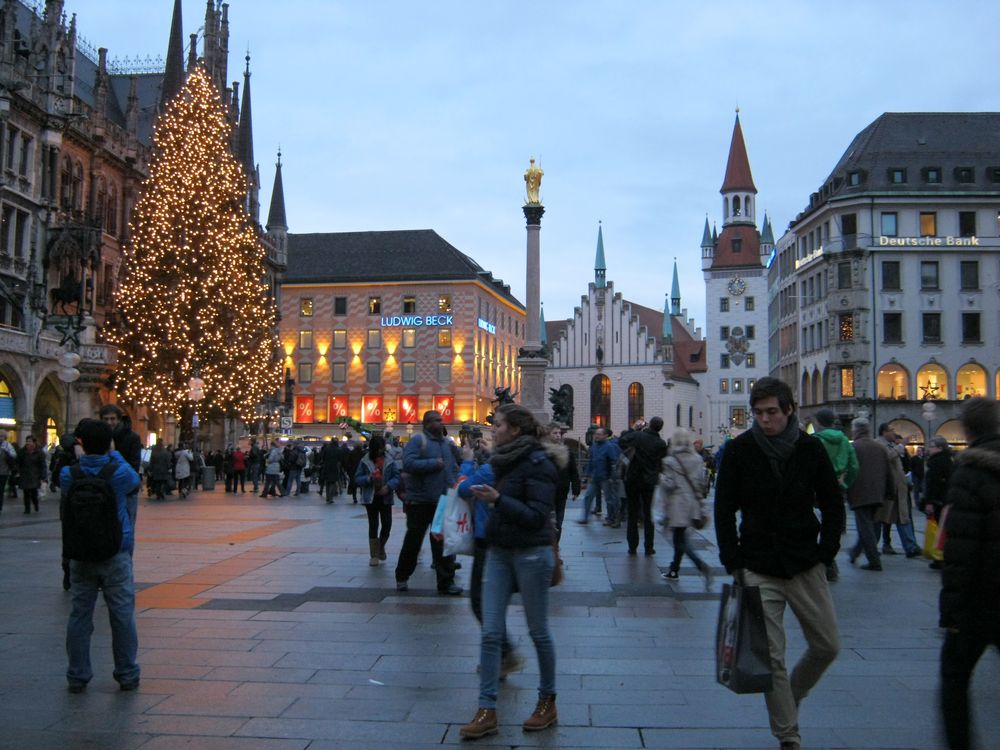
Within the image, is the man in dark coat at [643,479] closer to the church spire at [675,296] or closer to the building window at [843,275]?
the building window at [843,275]

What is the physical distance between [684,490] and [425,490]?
275cm

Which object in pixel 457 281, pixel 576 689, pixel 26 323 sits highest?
pixel 457 281

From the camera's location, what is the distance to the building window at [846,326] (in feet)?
205

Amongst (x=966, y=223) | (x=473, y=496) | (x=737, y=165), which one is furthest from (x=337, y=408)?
(x=473, y=496)

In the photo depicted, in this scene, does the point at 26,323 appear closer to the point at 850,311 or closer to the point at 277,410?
the point at 277,410

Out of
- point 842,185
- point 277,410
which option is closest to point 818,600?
point 277,410

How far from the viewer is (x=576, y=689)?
6.80 metres

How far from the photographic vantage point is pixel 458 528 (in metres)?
7.47

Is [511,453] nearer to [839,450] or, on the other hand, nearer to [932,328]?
[839,450]

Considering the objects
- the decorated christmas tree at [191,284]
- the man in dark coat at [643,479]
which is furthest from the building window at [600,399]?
the man in dark coat at [643,479]

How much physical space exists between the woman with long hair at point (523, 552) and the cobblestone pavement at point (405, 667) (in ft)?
1.17

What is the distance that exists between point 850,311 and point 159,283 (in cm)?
4012

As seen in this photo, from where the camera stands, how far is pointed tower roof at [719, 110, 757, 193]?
370ft

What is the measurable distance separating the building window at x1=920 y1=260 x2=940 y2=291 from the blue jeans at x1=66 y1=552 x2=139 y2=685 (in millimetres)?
62048
